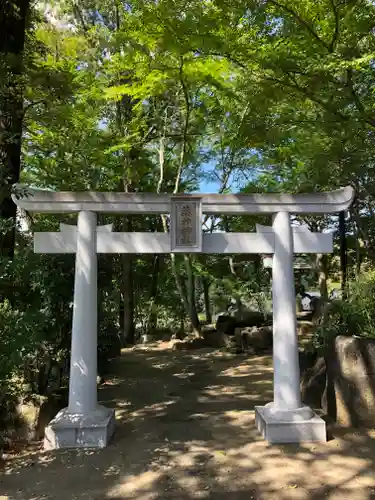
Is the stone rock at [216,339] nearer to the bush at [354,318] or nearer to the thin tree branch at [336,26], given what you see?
the bush at [354,318]

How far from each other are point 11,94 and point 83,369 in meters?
4.11

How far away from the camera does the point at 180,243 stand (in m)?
5.46

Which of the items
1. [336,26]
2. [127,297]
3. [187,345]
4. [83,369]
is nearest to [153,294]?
[127,297]

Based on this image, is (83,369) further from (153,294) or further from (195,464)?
(153,294)

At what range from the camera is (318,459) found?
4.51 metres

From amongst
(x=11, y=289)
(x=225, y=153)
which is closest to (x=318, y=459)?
(x=11, y=289)

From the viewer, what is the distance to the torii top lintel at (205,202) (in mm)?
5441

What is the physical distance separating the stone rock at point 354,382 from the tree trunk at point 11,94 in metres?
4.91

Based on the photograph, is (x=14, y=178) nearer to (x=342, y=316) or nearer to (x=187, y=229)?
(x=187, y=229)

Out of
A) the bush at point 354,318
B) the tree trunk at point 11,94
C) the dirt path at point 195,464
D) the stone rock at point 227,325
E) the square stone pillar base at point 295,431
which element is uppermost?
the tree trunk at point 11,94

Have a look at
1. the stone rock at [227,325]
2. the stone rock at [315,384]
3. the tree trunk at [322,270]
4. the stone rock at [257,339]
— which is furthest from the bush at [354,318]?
the tree trunk at [322,270]

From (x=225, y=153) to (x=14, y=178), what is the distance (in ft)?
30.2

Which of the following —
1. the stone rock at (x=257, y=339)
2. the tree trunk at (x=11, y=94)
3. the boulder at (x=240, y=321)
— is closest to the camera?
the tree trunk at (x=11, y=94)

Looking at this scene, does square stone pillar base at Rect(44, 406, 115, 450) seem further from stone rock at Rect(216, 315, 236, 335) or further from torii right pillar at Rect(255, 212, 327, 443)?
stone rock at Rect(216, 315, 236, 335)
